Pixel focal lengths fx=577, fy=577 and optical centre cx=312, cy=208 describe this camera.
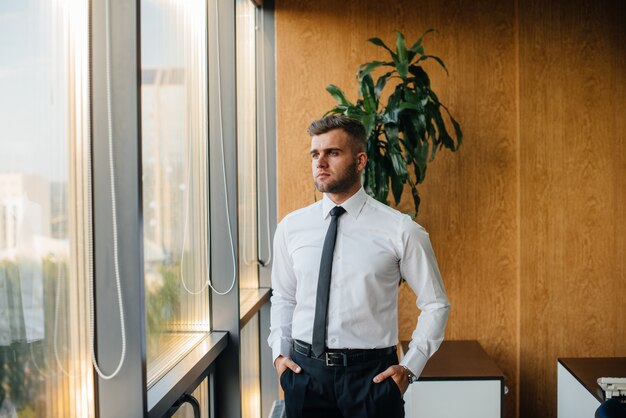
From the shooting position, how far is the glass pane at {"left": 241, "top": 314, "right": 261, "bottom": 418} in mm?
3141

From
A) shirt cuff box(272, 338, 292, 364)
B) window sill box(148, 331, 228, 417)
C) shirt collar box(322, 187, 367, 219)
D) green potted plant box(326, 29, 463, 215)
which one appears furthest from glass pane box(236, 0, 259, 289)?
shirt collar box(322, 187, 367, 219)

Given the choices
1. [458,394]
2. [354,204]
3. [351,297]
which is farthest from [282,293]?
[458,394]

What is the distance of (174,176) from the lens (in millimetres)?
2090

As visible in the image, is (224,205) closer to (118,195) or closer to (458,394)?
(118,195)

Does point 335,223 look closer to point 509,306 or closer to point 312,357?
point 312,357

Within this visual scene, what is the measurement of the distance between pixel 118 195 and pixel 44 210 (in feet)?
0.74

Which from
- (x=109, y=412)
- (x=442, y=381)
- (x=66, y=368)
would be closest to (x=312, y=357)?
(x=109, y=412)

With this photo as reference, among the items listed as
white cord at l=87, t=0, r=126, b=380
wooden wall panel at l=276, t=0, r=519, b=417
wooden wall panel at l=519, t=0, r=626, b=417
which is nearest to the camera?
white cord at l=87, t=0, r=126, b=380

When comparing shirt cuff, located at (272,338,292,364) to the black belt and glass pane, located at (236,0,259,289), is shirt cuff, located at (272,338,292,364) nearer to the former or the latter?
the black belt

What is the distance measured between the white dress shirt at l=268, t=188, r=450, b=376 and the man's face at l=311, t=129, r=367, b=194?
3.8 inches

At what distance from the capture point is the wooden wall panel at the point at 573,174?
360 cm

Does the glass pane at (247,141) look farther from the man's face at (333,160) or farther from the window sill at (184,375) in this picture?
the man's face at (333,160)

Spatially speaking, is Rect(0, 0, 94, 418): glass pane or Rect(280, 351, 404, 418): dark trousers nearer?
Rect(0, 0, 94, 418): glass pane

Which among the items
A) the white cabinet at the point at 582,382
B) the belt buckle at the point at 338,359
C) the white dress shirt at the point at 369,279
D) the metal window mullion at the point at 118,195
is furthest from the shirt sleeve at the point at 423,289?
the white cabinet at the point at 582,382
